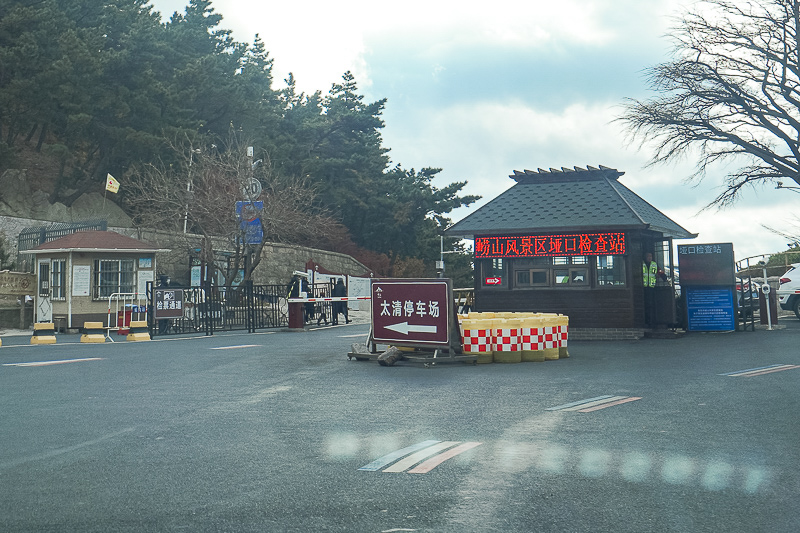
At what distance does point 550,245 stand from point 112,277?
16.1 m

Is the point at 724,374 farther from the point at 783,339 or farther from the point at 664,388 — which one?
the point at 783,339

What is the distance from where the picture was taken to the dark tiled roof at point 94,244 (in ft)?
91.3

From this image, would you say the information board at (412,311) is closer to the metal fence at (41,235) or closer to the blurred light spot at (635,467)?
the blurred light spot at (635,467)

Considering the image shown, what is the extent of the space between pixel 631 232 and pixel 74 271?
61.3 ft

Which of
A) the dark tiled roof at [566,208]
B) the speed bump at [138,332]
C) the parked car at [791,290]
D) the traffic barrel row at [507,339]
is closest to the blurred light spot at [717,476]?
the traffic barrel row at [507,339]

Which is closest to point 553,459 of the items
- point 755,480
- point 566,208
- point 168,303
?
point 755,480

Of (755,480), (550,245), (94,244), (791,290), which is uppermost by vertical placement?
(94,244)

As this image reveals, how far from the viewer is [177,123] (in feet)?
155

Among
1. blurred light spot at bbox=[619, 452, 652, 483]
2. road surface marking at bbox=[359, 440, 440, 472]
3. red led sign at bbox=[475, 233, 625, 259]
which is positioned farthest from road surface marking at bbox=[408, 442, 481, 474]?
red led sign at bbox=[475, 233, 625, 259]

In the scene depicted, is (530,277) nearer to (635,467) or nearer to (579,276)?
(579,276)

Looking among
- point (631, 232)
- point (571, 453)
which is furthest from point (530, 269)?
point (571, 453)

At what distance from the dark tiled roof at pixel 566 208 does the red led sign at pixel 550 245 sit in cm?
28

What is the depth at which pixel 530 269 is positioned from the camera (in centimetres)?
2162

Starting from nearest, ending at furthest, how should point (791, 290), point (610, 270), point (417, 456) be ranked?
point (417, 456) → point (610, 270) → point (791, 290)
